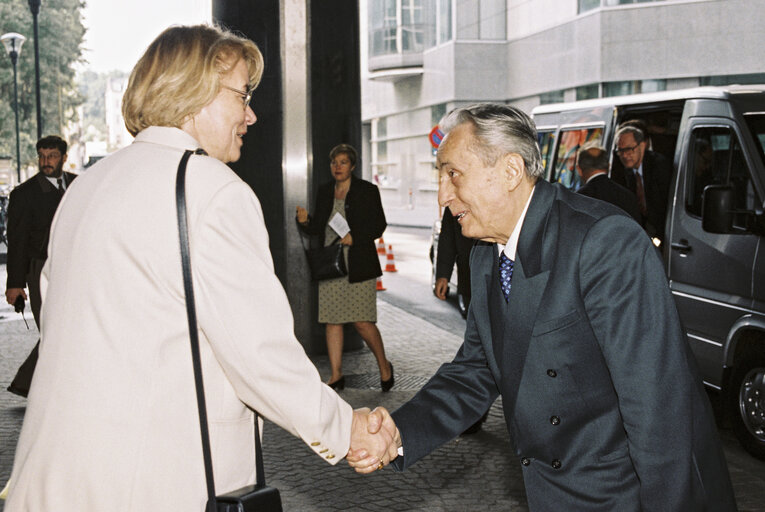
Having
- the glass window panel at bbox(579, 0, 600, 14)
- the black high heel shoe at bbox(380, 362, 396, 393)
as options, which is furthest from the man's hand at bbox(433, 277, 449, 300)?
the glass window panel at bbox(579, 0, 600, 14)

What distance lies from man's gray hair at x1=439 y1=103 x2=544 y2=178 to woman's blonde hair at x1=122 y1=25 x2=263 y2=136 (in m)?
0.81

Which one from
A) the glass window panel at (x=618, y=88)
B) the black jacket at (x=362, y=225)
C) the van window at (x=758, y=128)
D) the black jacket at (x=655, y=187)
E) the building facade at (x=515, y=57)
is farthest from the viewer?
the glass window panel at (x=618, y=88)

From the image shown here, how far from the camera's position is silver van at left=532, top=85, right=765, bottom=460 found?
6066mm

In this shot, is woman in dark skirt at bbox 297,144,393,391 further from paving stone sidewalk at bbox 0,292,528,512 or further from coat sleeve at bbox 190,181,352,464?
coat sleeve at bbox 190,181,352,464

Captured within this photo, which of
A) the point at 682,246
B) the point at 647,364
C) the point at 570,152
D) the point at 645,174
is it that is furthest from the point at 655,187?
the point at 647,364

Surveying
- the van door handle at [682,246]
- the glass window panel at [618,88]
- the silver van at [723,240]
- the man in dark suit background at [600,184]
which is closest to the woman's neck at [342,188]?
the man in dark suit background at [600,184]

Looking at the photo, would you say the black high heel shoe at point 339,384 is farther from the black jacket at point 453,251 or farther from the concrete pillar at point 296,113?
the concrete pillar at point 296,113

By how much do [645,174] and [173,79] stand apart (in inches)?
239

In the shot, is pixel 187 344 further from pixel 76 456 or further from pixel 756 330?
pixel 756 330

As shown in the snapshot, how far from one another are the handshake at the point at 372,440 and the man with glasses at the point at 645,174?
4950mm

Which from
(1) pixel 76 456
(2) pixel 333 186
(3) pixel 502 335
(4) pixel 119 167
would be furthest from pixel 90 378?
(2) pixel 333 186

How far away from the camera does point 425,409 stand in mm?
3008

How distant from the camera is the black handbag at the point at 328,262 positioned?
7.66 meters

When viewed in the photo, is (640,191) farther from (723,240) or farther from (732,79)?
(732,79)
